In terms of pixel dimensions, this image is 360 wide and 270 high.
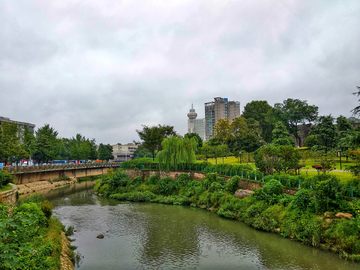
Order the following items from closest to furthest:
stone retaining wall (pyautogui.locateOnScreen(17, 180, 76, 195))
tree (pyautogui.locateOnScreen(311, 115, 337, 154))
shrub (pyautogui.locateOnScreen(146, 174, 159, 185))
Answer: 1. stone retaining wall (pyautogui.locateOnScreen(17, 180, 76, 195))
2. shrub (pyautogui.locateOnScreen(146, 174, 159, 185))
3. tree (pyautogui.locateOnScreen(311, 115, 337, 154))

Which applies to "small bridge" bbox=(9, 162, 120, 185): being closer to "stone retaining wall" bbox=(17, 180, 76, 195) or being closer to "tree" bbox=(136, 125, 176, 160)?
"stone retaining wall" bbox=(17, 180, 76, 195)

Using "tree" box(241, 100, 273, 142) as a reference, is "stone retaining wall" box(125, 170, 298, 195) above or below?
below

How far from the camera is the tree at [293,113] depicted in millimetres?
62156

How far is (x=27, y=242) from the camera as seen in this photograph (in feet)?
34.6

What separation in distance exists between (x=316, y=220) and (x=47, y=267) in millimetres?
16331

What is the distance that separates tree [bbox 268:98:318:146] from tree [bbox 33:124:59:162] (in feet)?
179

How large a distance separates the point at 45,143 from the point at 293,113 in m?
61.4

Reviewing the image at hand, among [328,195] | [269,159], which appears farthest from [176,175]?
[328,195]

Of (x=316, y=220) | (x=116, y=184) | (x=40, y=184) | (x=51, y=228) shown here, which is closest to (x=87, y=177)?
(x=40, y=184)

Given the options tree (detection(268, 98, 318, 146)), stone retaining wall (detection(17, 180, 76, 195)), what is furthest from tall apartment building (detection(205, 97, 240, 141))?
stone retaining wall (detection(17, 180, 76, 195))

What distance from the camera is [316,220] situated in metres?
17.2

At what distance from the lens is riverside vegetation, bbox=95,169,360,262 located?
15518 mm

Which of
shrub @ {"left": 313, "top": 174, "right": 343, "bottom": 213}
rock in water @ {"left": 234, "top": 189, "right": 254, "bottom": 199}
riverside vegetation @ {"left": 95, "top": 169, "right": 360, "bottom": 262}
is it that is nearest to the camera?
riverside vegetation @ {"left": 95, "top": 169, "right": 360, "bottom": 262}

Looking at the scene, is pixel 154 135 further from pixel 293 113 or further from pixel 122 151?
pixel 122 151
